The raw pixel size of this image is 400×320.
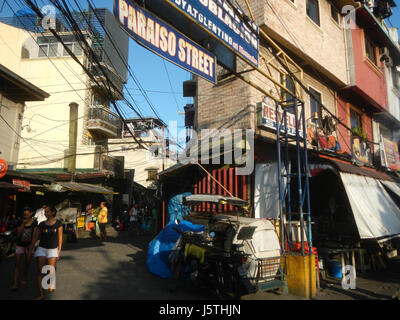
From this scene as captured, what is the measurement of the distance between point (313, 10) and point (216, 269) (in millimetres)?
12357

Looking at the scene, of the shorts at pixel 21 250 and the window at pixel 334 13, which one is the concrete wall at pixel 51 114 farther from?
the window at pixel 334 13

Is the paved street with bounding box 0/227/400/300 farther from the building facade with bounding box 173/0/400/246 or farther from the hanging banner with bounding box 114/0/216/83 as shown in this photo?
the hanging banner with bounding box 114/0/216/83

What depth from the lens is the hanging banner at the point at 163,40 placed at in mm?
4059

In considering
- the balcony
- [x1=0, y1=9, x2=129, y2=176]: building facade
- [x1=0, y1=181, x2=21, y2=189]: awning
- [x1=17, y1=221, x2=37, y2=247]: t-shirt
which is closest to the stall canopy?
[x1=17, y1=221, x2=37, y2=247]: t-shirt

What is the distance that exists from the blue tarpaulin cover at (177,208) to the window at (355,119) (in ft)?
32.6

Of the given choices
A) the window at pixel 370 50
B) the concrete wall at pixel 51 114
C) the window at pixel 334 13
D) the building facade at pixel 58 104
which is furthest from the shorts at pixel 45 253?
the window at pixel 370 50

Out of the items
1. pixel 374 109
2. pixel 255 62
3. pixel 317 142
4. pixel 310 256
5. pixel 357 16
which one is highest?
pixel 357 16

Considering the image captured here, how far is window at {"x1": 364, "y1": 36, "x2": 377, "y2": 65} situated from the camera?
15.4m

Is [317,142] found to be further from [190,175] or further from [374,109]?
[374,109]

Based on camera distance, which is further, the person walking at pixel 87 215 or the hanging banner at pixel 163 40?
the person walking at pixel 87 215

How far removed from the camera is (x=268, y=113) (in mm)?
9445
